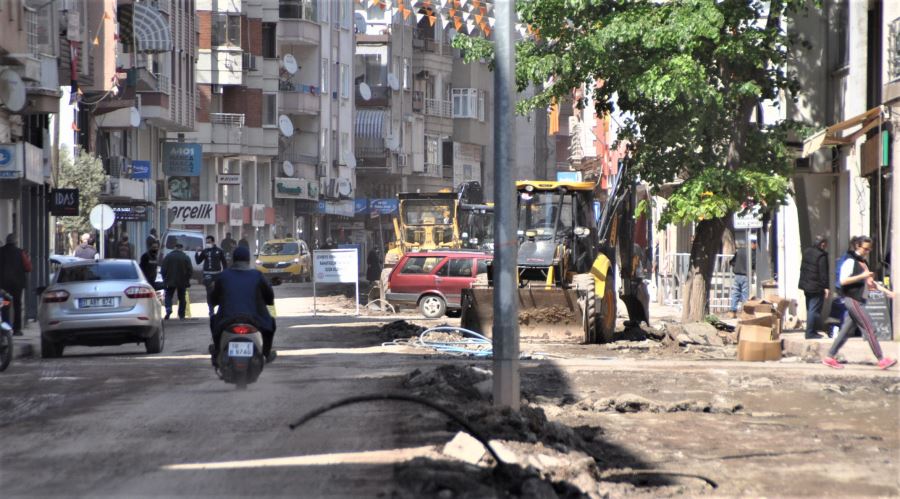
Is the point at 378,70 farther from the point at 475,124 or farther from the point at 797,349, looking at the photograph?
the point at 797,349

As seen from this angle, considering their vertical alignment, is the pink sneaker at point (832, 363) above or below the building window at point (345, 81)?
below

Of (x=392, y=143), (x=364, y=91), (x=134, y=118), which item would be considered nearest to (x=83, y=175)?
(x=134, y=118)

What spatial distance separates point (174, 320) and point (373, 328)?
534cm

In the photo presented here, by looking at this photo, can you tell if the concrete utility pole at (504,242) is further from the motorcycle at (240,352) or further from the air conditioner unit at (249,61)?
the air conditioner unit at (249,61)

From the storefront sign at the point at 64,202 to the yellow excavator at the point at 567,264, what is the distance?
12.4 meters

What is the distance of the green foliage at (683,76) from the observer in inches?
985

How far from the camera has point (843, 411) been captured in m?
15.4

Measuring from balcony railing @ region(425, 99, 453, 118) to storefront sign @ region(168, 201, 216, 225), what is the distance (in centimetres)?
3188

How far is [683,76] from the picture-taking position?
2472cm

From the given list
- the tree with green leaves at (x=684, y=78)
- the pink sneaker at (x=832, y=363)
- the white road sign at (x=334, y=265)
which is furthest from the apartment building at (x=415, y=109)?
the pink sneaker at (x=832, y=363)

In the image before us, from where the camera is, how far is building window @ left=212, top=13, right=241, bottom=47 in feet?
240

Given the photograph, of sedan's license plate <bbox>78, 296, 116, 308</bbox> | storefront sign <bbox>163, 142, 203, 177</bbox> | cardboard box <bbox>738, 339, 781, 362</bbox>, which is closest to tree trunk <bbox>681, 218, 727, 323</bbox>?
cardboard box <bbox>738, 339, 781, 362</bbox>

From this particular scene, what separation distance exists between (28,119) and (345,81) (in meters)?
54.0

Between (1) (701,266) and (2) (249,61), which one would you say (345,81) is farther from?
(1) (701,266)
